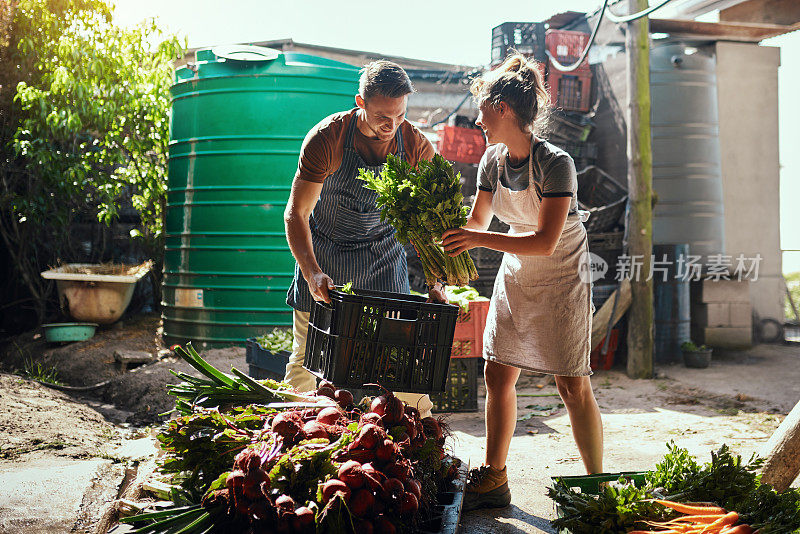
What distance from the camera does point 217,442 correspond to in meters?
2.04

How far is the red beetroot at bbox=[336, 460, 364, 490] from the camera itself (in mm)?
1806

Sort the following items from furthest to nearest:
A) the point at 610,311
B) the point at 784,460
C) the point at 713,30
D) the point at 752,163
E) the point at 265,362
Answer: the point at 752,163
the point at 713,30
the point at 610,311
the point at 265,362
the point at 784,460

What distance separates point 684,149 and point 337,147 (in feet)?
22.3

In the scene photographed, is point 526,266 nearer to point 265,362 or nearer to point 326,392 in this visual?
point 326,392

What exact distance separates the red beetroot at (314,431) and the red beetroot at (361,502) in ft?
0.89

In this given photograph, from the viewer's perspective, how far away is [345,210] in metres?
3.04

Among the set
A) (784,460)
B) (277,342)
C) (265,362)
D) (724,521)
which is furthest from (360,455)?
(277,342)

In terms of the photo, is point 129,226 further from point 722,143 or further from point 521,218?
point 722,143

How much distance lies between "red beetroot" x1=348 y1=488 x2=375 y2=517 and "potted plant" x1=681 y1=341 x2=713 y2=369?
648 centimetres

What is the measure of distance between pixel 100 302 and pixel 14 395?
275cm

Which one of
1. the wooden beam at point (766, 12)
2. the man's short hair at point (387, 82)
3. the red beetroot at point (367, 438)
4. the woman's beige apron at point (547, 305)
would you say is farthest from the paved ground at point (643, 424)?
the wooden beam at point (766, 12)

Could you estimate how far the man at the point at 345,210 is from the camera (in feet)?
9.53

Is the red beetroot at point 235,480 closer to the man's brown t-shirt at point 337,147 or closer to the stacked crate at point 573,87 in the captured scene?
the man's brown t-shirt at point 337,147

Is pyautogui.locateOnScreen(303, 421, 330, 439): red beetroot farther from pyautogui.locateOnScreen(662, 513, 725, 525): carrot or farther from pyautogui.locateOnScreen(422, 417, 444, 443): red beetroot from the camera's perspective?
pyautogui.locateOnScreen(662, 513, 725, 525): carrot
